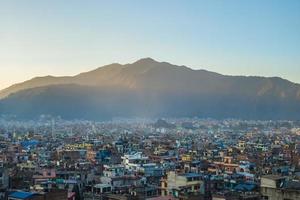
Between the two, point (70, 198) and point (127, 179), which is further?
point (127, 179)

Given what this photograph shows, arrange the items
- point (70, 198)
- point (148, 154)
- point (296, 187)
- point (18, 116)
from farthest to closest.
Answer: point (18, 116), point (148, 154), point (70, 198), point (296, 187)

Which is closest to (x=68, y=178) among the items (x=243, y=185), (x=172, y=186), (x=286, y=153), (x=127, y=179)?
(x=127, y=179)

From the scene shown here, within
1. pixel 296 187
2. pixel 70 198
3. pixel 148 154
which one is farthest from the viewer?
pixel 148 154

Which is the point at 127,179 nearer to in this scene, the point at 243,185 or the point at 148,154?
the point at 243,185

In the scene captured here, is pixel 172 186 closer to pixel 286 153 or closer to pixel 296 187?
pixel 296 187

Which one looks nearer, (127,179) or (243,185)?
(243,185)

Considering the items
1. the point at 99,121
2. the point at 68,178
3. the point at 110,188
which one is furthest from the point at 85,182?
the point at 99,121

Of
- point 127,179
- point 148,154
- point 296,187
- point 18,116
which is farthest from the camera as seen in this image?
point 18,116

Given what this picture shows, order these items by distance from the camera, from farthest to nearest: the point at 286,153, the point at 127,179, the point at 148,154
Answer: the point at 286,153
the point at 148,154
the point at 127,179
